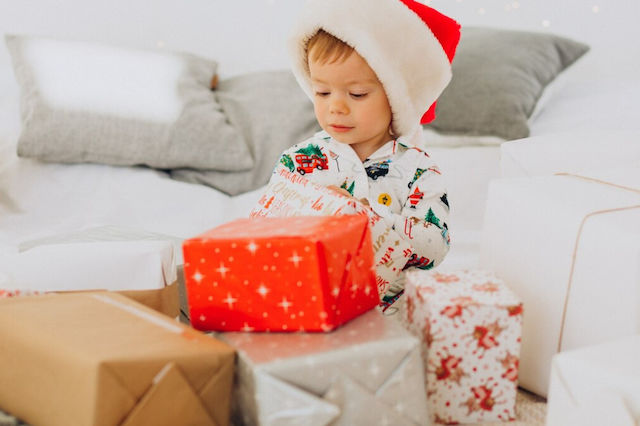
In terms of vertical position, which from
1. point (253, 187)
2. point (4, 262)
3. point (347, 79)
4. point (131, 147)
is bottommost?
point (253, 187)

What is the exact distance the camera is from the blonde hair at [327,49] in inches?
37.3

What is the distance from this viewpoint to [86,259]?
78 cm

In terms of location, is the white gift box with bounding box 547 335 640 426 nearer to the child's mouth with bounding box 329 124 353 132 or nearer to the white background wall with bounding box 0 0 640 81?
the child's mouth with bounding box 329 124 353 132

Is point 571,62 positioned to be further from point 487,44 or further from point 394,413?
point 394,413

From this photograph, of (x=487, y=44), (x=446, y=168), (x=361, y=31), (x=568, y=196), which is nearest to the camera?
(x=568, y=196)

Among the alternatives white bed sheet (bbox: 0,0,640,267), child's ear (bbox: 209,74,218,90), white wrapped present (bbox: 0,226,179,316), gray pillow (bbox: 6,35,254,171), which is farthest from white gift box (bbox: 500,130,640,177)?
child's ear (bbox: 209,74,218,90)

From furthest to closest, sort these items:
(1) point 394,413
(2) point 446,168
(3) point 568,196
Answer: (2) point 446,168
(3) point 568,196
(1) point 394,413

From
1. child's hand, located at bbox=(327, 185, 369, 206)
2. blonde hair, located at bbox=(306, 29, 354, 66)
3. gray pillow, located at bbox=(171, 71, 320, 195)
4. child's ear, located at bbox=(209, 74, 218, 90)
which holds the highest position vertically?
blonde hair, located at bbox=(306, 29, 354, 66)

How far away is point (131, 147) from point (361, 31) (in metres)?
0.89

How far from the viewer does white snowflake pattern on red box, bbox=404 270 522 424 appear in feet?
2.17

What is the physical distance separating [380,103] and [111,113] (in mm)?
905

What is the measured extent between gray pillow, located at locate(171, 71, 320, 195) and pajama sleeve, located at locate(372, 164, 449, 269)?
28.7 inches

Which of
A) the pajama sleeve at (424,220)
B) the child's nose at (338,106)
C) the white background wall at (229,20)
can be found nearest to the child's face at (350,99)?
the child's nose at (338,106)

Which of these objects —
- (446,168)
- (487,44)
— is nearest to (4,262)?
(446,168)
